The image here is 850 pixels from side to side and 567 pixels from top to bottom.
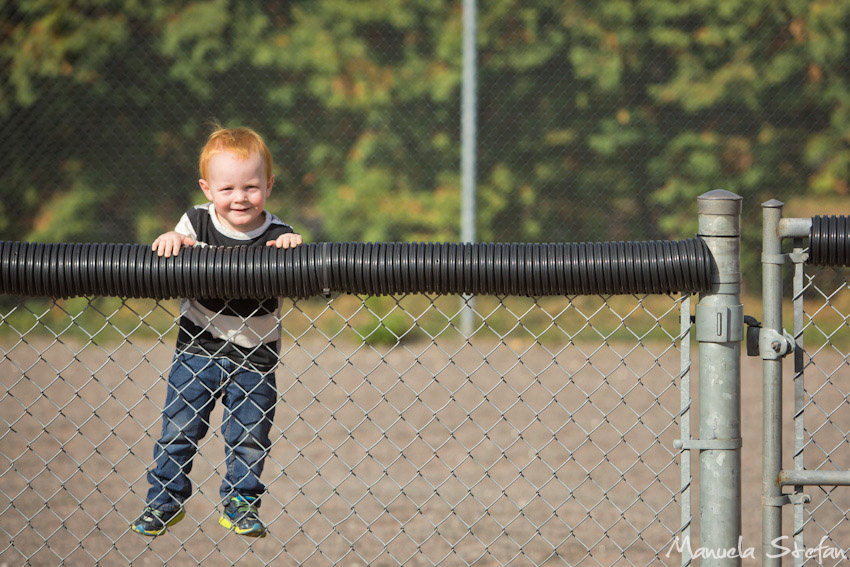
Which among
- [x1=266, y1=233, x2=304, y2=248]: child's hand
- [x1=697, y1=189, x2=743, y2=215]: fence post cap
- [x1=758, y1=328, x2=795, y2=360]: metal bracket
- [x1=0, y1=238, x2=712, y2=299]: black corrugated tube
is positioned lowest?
[x1=758, y1=328, x2=795, y2=360]: metal bracket

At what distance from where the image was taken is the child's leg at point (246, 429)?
7.97ft

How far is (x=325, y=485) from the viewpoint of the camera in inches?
182

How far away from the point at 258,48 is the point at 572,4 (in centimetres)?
301

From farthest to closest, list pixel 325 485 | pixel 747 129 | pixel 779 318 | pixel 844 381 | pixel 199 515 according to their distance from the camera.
→ pixel 747 129
pixel 844 381
pixel 325 485
pixel 199 515
pixel 779 318

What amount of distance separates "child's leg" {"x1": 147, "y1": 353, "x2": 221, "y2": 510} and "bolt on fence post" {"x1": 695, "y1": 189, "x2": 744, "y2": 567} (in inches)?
51.8

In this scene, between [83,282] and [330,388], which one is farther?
[330,388]

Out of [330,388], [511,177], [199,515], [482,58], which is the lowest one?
[199,515]

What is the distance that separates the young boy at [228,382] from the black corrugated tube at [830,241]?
1355 millimetres

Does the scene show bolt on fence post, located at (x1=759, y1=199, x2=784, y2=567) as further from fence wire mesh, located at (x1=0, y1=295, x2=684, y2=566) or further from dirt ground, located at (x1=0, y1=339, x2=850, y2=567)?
dirt ground, located at (x1=0, y1=339, x2=850, y2=567)

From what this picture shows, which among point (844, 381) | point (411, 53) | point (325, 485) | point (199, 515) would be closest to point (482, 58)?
point (411, 53)

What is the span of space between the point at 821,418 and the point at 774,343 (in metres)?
4.05

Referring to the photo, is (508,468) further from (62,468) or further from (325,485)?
(62,468)

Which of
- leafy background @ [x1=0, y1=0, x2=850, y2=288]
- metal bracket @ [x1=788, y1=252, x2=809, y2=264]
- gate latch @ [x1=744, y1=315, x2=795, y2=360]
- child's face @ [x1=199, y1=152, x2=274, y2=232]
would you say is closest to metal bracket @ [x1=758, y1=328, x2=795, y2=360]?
gate latch @ [x1=744, y1=315, x2=795, y2=360]

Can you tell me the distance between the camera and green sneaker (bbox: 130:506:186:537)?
236cm
